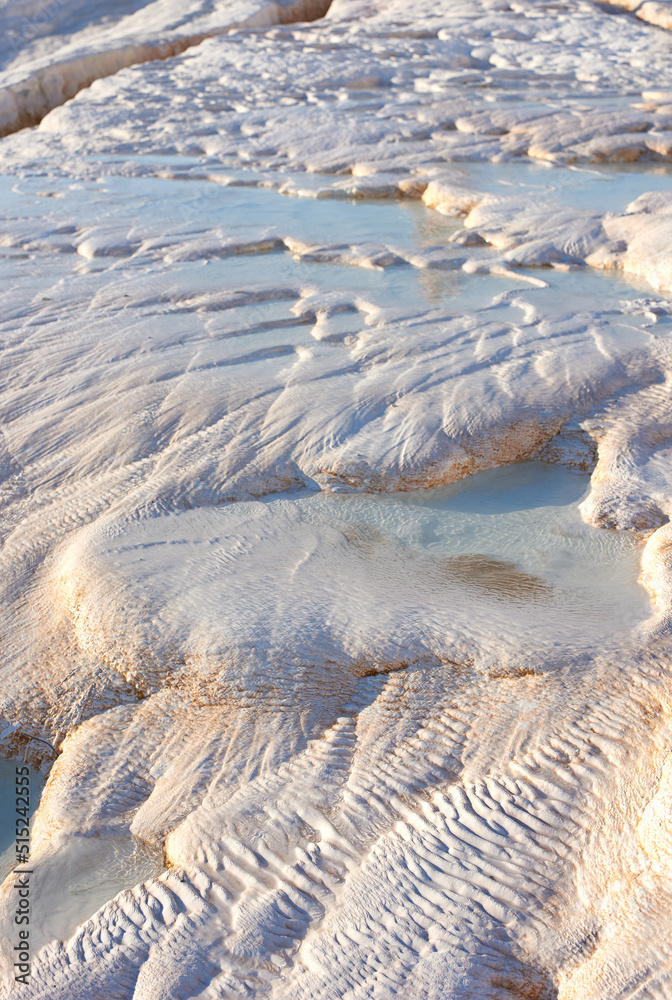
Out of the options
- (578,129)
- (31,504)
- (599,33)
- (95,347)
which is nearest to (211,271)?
(95,347)

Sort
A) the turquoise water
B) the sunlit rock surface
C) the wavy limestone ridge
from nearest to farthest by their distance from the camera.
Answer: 1. the sunlit rock surface
2. the turquoise water
3. the wavy limestone ridge

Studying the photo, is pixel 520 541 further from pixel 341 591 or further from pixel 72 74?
pixel 72 74

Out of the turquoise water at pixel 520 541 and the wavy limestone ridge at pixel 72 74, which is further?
the wavy limestone ridge at pixel 72 74

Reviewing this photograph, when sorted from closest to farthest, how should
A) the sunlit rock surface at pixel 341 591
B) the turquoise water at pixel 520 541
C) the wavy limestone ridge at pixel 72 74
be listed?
the sunlit rock surface at pixel 341 591
the turquoise water at pixel 520 541
the wavy limestone ridge at pixel 72 74

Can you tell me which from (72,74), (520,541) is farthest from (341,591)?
(72,74)

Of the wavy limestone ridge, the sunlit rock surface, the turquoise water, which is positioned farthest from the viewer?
the wavy limestone ridge

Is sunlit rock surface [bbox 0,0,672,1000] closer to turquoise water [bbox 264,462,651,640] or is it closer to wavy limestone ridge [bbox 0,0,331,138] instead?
turquoise water [bbox 264,462,651,640]

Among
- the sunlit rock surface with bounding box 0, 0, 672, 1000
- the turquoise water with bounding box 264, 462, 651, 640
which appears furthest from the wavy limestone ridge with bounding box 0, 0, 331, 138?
the turquoise water with bounding box 264, 462, 651, 640

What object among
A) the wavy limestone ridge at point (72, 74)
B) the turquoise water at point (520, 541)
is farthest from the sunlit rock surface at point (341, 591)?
the wavy limestone ridge at point (72, 74)

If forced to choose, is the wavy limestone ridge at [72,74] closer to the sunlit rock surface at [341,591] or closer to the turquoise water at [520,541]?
the sunlit rock surface at [341,591]
